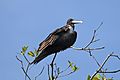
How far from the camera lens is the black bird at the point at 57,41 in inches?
205

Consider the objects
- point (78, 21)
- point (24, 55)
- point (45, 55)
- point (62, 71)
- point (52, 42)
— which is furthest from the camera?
point (78, 21)

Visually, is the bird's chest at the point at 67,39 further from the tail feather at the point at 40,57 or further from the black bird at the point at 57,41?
the tail feather at the point at 40,57

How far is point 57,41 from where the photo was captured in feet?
17.9

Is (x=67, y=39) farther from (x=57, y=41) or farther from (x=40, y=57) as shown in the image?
(x=40, y=57)

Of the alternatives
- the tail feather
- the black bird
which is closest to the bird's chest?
the black bird

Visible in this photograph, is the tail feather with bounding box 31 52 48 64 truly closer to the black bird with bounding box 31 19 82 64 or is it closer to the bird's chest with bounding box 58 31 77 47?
the black bird with bounding box 31 19 82 64

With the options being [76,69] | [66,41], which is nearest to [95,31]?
[76,69]

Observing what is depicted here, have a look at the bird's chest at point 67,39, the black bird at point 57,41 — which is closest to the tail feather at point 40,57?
the black bird at point 57,41

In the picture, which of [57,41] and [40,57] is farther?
[57,41]

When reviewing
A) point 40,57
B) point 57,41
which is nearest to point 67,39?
point 57,41

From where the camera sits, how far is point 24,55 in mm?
4707

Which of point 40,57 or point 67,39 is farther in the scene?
point 67,39

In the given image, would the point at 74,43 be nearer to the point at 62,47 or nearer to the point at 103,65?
the point at 62,47

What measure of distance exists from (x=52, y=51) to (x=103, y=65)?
1483mm
